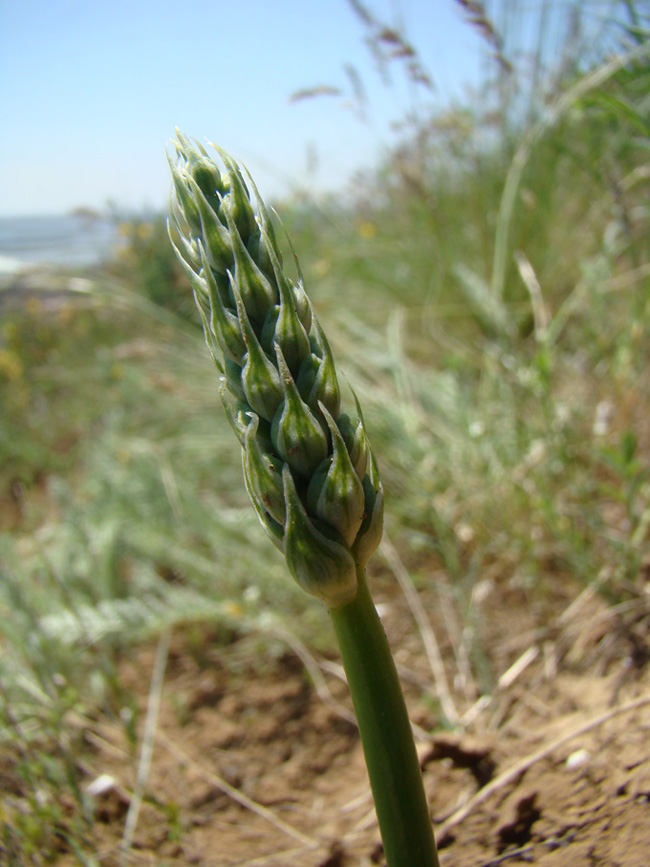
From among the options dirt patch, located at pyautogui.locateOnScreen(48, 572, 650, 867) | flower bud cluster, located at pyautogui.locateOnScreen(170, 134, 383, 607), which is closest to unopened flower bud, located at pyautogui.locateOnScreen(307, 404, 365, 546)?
flower bud cluster, located at pyautogui.locateOnScreen(170, 134, 383, 607)

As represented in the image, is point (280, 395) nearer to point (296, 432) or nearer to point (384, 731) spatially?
point (296, 432)

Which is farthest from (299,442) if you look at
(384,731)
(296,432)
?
(384,731)

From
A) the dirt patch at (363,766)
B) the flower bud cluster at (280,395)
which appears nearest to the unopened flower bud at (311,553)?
the flower bud cluster at (280,395)

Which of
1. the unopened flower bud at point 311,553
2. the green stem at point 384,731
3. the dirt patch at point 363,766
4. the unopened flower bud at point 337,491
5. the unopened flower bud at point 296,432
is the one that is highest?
the unopened flower bud at point 296,432

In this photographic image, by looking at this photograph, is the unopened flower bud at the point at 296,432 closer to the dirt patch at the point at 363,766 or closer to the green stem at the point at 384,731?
the green stem at the point at 384,731

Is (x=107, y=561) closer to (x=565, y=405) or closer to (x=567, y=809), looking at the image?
(x=565, y=405)

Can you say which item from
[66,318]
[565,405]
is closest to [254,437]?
[565,405]
